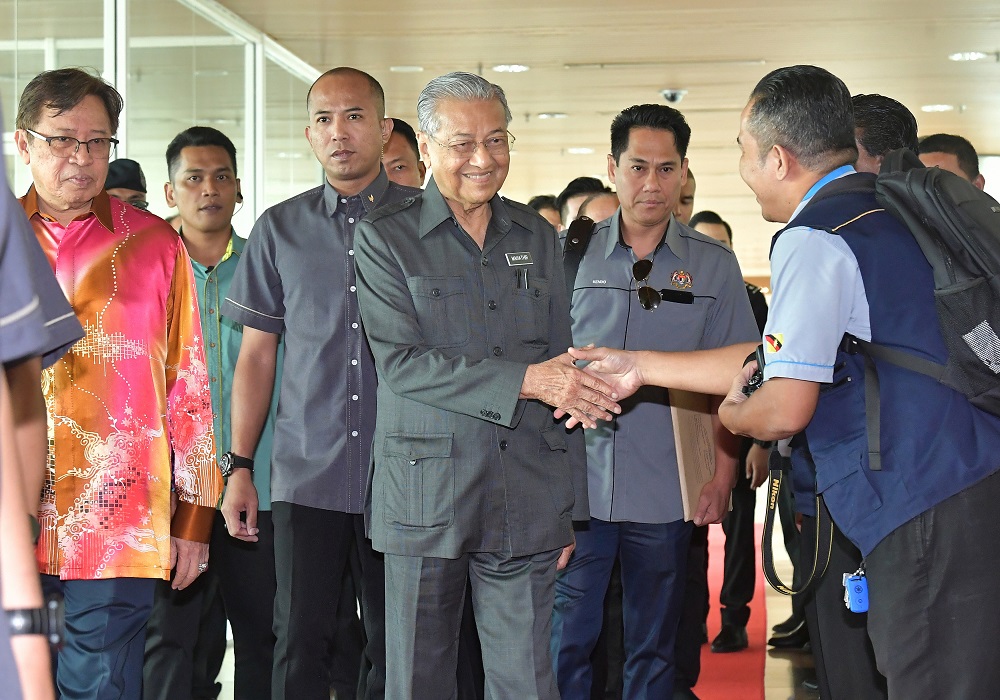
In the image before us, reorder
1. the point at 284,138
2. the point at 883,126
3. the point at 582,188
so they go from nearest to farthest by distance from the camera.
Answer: the point at 883,126 < the point at 582,188 < the point at 284,138

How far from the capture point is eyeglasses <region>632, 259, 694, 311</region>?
366cm

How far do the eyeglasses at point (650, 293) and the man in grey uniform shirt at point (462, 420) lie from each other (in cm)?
89

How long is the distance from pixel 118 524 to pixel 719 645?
3.52 m

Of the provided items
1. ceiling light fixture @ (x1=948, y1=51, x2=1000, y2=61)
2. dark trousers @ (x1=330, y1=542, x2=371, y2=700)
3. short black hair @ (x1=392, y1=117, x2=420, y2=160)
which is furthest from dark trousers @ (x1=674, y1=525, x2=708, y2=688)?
ceiling light fixture @ (x1=948, y1=51, x2=1000, y2=61)

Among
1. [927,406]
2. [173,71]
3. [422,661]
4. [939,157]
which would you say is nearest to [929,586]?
[927,406]

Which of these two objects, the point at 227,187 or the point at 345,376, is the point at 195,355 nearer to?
the point at 345,376

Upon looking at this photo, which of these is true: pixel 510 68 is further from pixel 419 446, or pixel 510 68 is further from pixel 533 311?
pixel 419 446

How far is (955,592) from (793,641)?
3.49 m

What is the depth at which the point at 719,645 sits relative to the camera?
5.53m

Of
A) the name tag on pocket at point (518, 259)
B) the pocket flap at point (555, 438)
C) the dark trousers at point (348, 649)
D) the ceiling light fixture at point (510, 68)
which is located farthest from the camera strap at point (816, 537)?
the ceiling light fixture at point (510, 68)

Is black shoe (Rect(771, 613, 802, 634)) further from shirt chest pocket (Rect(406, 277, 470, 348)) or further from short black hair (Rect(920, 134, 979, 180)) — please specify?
shirt chest pocket (Rect(406, 277, 470, 348))

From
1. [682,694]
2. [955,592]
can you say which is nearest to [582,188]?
[682,694]

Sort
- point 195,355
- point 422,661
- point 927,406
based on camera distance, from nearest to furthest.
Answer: point 927,406, point 422,661, point 195,355

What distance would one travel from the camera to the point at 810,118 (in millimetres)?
2475
